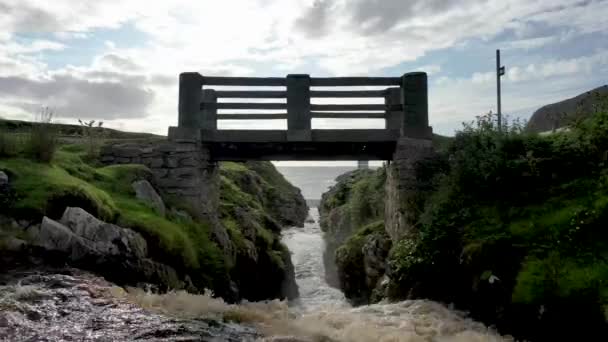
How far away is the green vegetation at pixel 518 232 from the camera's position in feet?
19.8

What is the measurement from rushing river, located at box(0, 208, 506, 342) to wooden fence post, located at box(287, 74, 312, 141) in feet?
16.3

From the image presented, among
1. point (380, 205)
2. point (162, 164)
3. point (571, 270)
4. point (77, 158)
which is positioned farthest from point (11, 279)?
point (380, 205)

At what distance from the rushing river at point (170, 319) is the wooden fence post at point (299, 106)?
16.3 ft

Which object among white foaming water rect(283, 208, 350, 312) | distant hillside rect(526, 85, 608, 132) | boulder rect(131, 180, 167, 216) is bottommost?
white foaming water rect(283, 208, 350, 312)

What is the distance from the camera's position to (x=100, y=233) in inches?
289

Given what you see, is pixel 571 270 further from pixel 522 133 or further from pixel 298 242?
pixel 298 242

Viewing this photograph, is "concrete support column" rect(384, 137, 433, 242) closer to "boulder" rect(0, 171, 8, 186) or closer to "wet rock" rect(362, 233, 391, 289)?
"wet rock" rect(362, 233, 391, 289)

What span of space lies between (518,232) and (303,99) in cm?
576

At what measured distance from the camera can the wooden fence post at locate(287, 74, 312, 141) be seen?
11.6 m

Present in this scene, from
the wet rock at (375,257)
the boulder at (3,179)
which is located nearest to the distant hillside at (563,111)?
the wet rock at (375,257)

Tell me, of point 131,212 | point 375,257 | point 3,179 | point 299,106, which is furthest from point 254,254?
point 3,179

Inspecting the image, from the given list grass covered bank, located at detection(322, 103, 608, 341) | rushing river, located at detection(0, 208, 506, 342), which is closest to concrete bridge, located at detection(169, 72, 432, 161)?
grass covered bank, located at detection(322, 103, 608, 341)

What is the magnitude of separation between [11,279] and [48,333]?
1638mm

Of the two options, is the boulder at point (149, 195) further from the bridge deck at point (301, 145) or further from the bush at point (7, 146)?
the bush at point (7, 146)
